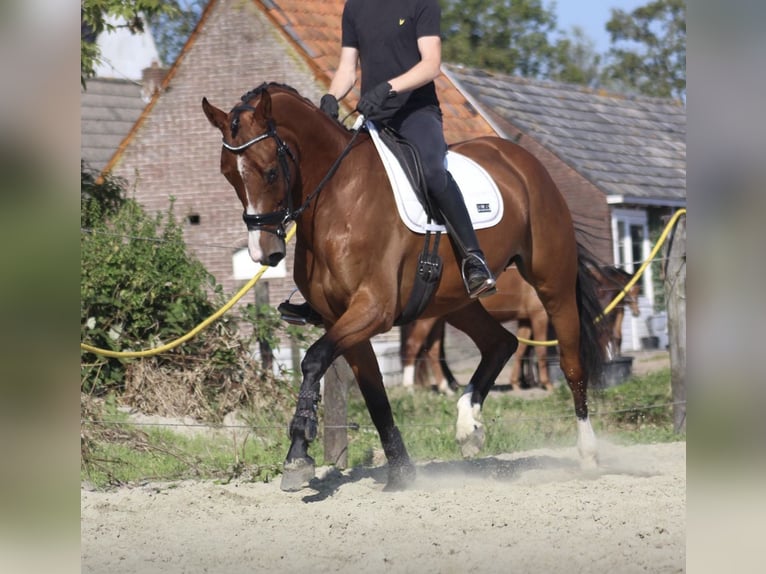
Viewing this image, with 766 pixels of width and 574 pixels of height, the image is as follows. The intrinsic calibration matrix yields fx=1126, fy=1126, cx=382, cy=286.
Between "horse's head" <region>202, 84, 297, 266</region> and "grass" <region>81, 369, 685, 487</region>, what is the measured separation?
93.9 inches

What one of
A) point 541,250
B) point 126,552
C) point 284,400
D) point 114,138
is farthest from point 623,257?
point 126,552

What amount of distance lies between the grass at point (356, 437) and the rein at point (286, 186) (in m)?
2.35

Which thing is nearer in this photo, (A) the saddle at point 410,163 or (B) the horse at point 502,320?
(A) the saddle at point 410,163

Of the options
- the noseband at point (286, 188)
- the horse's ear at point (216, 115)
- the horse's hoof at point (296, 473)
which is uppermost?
the horse's ear at point (216, 115)

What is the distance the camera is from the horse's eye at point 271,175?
6.26m

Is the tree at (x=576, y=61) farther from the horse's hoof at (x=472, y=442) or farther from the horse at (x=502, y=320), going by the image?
the horse's hoof at (x=472, y=442)

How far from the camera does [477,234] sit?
24.2ft

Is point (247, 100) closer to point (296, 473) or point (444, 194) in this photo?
point (444, 194)

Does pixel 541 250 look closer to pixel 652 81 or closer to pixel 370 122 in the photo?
pixel 370 122

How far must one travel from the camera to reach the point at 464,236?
23.1 ft

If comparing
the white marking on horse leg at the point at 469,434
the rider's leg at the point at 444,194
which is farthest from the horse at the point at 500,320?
the rider's leg at the point at 444,194

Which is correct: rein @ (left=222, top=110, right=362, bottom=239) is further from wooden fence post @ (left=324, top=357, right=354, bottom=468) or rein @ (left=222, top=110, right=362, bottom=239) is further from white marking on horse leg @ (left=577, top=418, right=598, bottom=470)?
white marking on horse leg @ (left=577, top=418, right=598, bottom=470)
